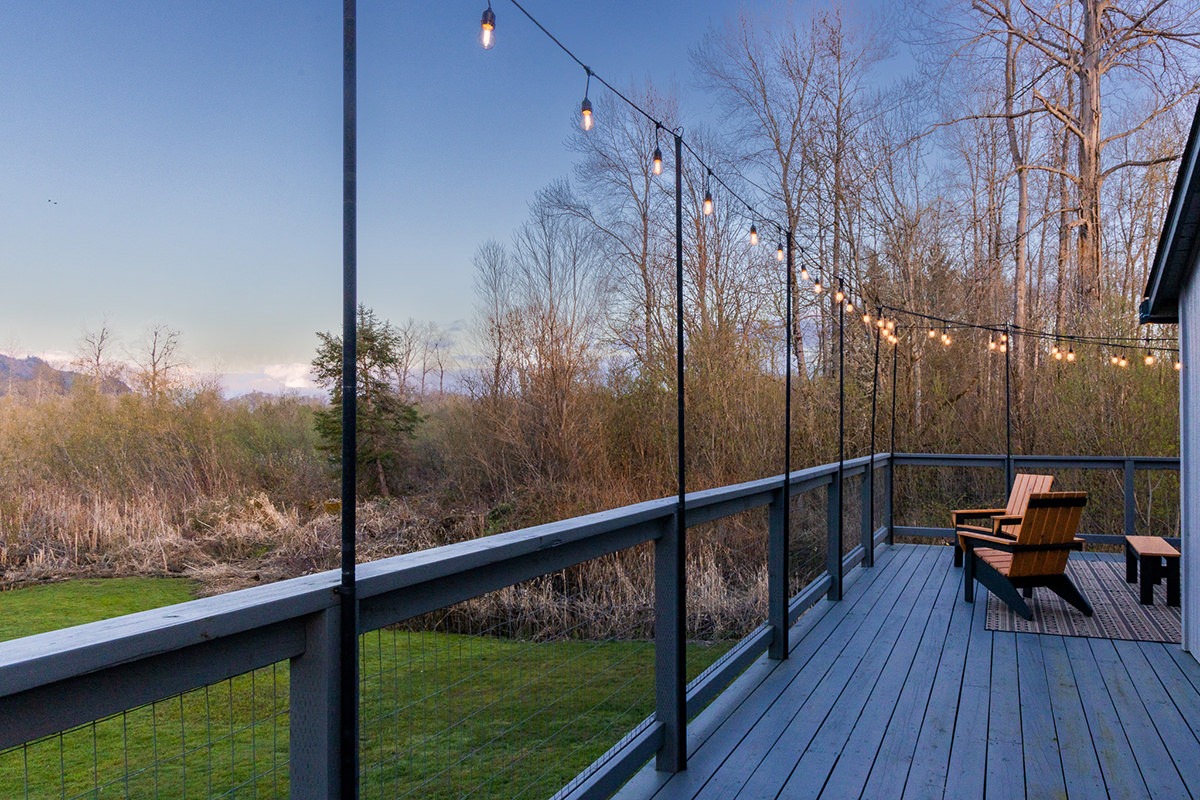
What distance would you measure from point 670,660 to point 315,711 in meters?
1.63

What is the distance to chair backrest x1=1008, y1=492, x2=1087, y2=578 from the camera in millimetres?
5082

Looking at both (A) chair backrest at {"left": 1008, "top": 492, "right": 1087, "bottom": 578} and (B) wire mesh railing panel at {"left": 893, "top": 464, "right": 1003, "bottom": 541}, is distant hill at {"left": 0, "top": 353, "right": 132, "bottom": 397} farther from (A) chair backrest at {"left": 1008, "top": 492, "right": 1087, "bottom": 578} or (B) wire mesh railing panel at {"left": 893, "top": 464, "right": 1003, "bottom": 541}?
(A) chair backrest at {"left": 1008, "top": 492, "right": 1087, "bottom": 578}

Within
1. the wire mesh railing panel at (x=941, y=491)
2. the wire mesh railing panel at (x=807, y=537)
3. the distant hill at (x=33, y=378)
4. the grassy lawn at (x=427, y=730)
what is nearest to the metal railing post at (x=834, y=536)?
the grassy lawn at (x=427, y=730)

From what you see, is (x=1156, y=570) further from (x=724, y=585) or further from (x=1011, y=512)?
(x=724, y=585)

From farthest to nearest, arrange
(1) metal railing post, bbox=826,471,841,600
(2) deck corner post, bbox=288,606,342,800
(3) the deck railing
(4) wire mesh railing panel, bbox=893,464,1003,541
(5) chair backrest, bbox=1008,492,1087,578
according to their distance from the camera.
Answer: (4) wire mesh railing panel, bbox=893,464,1003,541 < (1) metal railing post, bbox=826,471,841,600 < (5) chair backrest, bbox=1008,492,1087,578 < (2) deck corner post, bbox=288,606,342,800 < (3) the deck railing

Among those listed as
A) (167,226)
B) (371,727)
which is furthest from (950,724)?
(167,226)

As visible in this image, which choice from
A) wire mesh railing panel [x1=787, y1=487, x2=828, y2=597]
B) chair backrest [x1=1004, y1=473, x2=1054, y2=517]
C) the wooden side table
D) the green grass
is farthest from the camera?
the green grass

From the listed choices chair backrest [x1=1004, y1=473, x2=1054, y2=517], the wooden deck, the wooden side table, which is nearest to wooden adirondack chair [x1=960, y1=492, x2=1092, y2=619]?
the wooden deck

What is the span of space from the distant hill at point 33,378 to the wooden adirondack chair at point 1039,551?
47.1 feet

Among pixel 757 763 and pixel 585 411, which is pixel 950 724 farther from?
pixel 585 411

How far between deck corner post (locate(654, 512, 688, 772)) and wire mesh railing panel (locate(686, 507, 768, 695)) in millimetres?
3589

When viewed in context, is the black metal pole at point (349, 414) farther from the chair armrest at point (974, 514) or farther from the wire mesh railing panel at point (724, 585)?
the chair armrest at point (974, 514)

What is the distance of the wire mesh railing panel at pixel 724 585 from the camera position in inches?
295

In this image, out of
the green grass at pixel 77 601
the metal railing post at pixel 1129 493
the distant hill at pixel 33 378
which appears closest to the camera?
the metal railing post at pixel 1129 493
